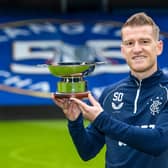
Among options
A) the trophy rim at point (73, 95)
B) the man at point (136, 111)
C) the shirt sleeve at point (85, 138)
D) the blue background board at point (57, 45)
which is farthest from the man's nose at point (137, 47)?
the blue background board at point (57, 45)

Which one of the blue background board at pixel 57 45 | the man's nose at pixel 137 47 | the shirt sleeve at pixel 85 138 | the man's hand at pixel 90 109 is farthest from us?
the blue background board at pixel 57 45

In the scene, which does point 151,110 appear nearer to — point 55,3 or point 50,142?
point 50,142

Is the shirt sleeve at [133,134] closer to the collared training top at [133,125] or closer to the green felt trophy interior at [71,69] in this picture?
the collared training top at [133,125]

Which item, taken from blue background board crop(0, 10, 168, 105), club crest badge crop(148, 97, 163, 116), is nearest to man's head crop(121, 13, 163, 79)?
club crest badge crop(148, 97, 163, 116)

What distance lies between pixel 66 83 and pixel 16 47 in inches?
356

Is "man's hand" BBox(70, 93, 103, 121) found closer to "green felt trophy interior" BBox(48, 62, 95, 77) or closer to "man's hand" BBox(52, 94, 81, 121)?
"man's hand" BBox(52, 94, 81, 121)

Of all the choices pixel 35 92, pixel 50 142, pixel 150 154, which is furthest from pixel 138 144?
pixel 35 92

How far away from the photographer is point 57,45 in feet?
37.4

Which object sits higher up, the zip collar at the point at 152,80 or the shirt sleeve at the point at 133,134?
the zip collar at the point at 152,80

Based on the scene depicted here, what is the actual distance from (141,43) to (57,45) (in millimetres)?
8914

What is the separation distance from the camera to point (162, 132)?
245cm

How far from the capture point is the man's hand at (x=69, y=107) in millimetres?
2539

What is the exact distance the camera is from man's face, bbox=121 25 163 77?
253 centimetres

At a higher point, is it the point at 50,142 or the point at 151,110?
the point at 151,110
